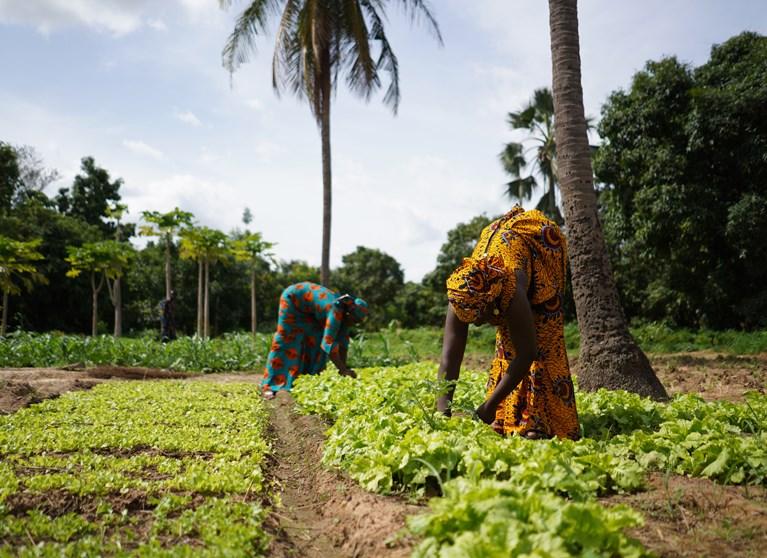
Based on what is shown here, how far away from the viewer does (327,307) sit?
716cm

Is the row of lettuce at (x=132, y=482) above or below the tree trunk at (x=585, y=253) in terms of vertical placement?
below

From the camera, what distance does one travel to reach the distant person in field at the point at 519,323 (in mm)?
3457

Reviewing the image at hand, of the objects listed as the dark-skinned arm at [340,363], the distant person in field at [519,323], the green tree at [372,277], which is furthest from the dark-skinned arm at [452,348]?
the green tree at [372,277]

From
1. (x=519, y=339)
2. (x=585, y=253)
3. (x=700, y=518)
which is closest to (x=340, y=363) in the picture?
(x=585, y=253)

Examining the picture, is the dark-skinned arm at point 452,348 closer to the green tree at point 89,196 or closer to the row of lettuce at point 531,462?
the row of lettuce at point 531,462

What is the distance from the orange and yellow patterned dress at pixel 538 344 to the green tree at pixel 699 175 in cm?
1171

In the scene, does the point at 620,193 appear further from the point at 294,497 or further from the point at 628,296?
the point at 294,497

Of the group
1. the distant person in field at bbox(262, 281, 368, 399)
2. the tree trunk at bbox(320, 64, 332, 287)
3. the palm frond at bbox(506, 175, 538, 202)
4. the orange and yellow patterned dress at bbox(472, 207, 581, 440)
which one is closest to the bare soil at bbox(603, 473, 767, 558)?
the orange and yellow patterned dress at bbox(472, 207, 581, 440)

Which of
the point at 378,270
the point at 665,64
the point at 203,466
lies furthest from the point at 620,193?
the point at 378,270

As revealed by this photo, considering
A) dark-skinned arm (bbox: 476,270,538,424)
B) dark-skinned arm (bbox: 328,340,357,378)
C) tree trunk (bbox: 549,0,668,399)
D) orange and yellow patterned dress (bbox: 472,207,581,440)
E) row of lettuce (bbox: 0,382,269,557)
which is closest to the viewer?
row of lettuce (bbox: 0,382,269,557)

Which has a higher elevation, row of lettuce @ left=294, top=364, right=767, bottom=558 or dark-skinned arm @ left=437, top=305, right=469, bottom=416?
dark-skinned arm @ left=437, top=305, right=469, bottom=416

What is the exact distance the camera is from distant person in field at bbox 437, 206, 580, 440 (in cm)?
346

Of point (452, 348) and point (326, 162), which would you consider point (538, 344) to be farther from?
point (326, 162)

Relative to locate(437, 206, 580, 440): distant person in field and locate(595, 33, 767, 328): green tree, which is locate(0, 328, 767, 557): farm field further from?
locate(595, 33, 767, 328): green tree
